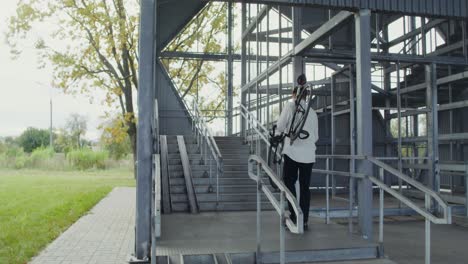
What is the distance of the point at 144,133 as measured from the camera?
15.7 ft

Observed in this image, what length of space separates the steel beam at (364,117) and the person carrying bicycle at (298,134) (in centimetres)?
81

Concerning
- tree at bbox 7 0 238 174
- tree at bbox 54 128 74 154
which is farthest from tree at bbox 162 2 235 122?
tree at bbox 54 128 74 154

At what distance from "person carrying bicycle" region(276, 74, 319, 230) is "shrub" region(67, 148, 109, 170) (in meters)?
23.8

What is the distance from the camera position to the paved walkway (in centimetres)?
575

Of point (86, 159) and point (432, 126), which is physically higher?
point (432, 126)

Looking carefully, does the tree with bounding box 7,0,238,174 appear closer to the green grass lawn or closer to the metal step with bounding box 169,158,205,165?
the green grass lawn

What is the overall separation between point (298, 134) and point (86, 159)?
2416cm

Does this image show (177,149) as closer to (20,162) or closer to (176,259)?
(176,259)

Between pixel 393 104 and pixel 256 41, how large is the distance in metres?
4.07

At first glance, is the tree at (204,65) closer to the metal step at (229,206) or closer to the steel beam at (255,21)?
the steel beam at (255,21)

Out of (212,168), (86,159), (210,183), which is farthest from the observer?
→ (86,159)

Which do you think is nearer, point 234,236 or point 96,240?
point 234,236

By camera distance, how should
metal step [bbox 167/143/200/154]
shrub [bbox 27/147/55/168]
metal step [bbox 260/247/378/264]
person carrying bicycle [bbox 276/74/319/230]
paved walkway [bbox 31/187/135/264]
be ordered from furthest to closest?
1. shrub [bbox 27/147/55/168]
2. metal step [bbox 167/143/200/154]
3. paved walkway [bbox 31/187/135/264]
4. person carrying bicycle [bbox 276/74/319/230]
5. metal step [bbox 260/247/378/264]

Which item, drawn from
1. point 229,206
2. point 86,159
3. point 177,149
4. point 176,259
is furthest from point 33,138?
point 176,259
